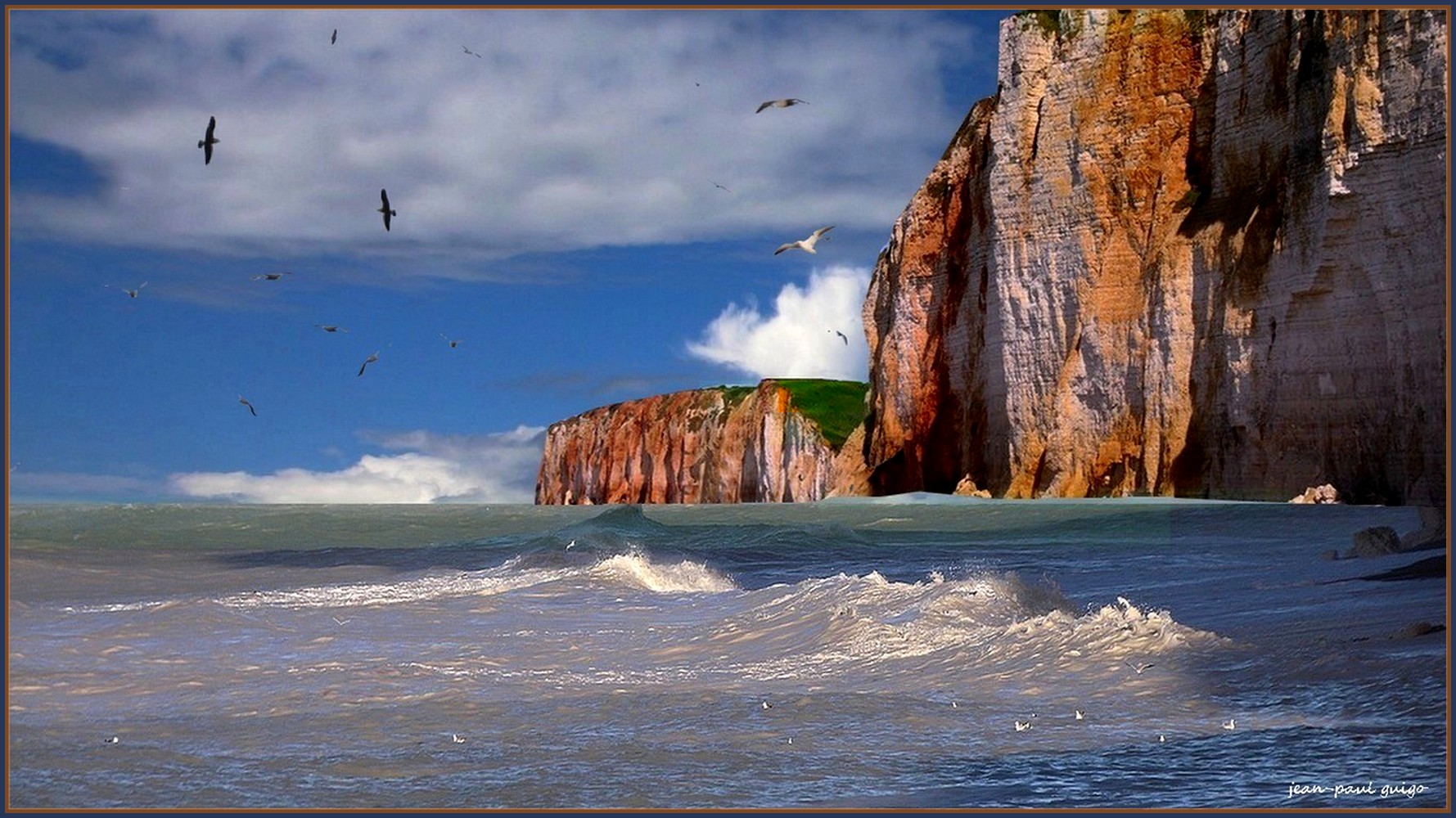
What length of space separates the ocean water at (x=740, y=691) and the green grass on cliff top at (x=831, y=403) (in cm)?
6245

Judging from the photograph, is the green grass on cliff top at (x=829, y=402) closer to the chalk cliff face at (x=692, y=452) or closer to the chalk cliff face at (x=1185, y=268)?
the chalk cliff face at (x=692, y=452)

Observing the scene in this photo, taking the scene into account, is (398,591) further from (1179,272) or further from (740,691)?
(1179,272)

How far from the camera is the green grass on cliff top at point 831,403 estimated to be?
258 ft

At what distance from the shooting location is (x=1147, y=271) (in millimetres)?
40562

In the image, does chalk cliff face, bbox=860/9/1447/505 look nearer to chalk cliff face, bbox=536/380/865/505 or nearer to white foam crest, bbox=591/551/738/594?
white foam crest, bbox=591/551/738/594

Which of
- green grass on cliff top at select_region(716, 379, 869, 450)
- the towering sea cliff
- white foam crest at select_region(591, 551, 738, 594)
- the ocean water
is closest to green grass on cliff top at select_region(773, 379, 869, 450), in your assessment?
green grass on cliff top at select_region(716, 379, 869, 450)

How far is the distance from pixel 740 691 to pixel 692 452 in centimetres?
8388

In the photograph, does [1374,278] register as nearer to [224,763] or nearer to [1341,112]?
[1341,112]

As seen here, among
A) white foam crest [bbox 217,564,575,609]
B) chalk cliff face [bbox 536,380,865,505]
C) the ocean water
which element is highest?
chalk cliff face [bbox 536,380,865,505]

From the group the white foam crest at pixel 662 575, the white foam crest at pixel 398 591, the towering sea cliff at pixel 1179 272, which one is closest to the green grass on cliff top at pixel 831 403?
the towering sea cliff at pixel 1179 272

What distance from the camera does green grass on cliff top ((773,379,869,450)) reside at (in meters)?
78.7

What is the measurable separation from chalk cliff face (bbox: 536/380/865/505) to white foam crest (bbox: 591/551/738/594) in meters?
54.4

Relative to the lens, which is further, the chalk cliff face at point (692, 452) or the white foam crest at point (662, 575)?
the chalk cliff face at point (692, 452)

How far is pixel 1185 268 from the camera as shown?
3888 centimetres
